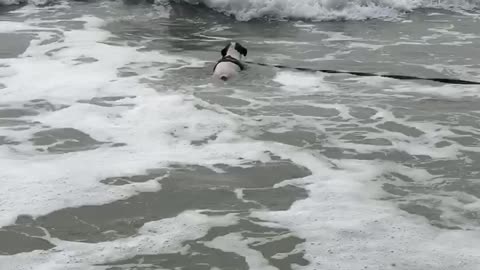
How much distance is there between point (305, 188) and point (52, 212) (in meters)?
1.85

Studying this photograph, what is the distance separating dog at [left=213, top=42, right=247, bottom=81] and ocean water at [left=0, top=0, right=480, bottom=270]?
0.52 feet

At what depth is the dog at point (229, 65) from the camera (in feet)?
24.9

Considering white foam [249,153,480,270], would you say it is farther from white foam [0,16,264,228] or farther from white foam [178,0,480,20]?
white foam [178,0,480,20]

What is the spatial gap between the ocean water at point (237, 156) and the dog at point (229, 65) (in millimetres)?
159

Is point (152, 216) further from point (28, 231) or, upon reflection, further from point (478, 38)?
point (478, 38)

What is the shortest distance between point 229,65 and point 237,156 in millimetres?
2710

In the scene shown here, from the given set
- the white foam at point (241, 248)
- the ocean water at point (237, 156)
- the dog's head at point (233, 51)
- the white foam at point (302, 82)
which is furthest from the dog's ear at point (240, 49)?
the white foam at point (241, 248)

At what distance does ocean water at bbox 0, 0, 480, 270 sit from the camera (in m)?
3.83

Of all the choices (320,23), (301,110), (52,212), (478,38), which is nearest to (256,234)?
(52,212)

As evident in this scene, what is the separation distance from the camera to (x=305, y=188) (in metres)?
4.65

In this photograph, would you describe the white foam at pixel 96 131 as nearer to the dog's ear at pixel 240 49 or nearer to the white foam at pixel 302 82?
the dog's ear at pixel 240 49

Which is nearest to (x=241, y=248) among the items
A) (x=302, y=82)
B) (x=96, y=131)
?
(x=96, y=131)

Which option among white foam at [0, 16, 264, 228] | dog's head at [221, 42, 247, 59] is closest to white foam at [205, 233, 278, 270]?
white foam at [0, 16, 264, 228]

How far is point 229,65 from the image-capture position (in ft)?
25.3
